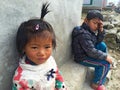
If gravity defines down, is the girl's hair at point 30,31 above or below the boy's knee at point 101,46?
above

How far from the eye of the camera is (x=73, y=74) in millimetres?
3039

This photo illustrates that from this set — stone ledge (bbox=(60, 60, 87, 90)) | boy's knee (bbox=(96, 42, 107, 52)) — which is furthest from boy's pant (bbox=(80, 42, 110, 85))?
boy's knee (bbox=(96, 42, 107, 52))

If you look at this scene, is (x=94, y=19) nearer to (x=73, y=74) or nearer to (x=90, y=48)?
(x=90, y=48)

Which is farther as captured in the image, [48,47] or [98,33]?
[98,33]

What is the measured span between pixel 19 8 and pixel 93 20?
4.79 feet

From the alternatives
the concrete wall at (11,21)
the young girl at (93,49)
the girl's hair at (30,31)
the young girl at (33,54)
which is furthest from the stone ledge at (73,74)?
the girl's hair at (30,31)

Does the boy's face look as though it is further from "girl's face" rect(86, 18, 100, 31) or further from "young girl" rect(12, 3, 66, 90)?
"young girl" rect(12, 3, 66, 90)

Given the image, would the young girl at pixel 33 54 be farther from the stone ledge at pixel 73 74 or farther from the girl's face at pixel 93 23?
the girl's face at pixel 93 23

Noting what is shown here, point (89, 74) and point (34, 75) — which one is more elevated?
point (34, 75)

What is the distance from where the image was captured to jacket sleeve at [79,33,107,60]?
3.07m

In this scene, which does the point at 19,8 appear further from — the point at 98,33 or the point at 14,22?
the point at 98,33

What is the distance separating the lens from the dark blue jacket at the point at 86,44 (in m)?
3.07

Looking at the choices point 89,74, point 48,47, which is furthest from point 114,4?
point 48,47

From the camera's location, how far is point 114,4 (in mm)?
10430
